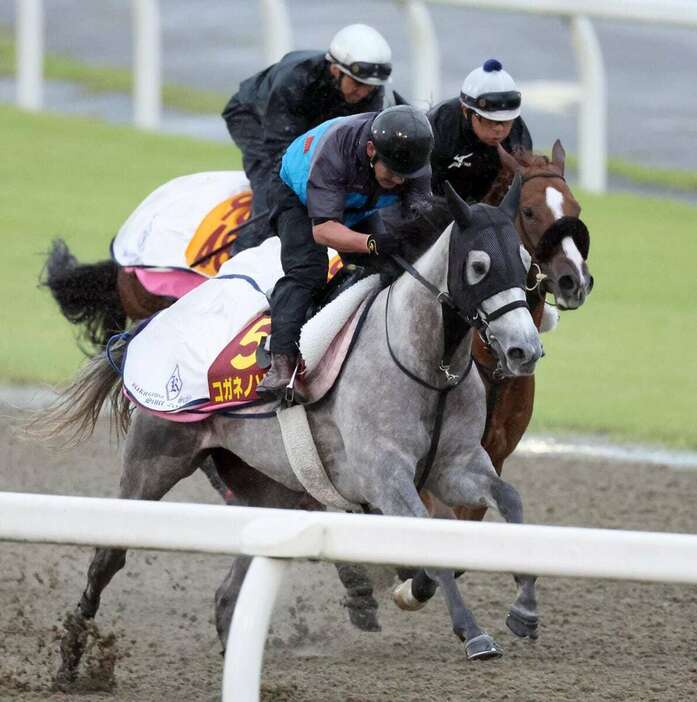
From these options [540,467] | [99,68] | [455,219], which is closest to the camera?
[455,219]

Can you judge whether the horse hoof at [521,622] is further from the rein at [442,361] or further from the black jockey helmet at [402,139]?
the black jockey helmet at [402,139]

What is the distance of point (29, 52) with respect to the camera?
490 inches

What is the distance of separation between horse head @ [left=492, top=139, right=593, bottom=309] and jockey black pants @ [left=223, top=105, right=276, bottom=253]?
1026 mm

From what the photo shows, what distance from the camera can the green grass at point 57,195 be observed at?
31.8 feet

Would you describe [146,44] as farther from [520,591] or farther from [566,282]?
[520,591]

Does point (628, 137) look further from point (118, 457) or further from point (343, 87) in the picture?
point (343, 87)

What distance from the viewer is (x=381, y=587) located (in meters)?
→ 5.64

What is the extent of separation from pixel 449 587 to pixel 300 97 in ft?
7.23

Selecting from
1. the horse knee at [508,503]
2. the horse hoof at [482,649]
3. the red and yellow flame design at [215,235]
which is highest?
the horse knee at [508,503]

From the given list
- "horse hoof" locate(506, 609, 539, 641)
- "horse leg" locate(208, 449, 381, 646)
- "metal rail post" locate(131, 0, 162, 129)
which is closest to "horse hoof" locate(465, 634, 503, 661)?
"horse hoof" locate(506, 609, 539, 641)

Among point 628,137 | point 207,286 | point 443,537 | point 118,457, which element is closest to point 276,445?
point 207,286

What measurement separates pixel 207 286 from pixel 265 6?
660cm

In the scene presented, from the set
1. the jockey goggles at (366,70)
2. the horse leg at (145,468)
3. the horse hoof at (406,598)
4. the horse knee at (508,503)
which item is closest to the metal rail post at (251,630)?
the horse knee at (508,503)

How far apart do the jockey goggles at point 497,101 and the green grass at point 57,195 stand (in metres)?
4.35
